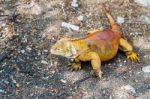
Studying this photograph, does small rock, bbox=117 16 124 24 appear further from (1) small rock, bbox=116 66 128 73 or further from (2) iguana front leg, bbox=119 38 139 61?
(1) small rock, bbox=116 66 128 73

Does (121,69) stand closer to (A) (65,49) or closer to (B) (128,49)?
(B) (128,49)

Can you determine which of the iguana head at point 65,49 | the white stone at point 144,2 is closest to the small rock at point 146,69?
the iguana head at point 65,49

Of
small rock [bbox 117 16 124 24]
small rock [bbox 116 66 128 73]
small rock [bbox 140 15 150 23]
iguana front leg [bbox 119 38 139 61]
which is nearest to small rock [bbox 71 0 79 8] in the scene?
small rock [bbox 117 16 124 24]

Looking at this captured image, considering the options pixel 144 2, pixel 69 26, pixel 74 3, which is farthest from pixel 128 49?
pixel 74 3

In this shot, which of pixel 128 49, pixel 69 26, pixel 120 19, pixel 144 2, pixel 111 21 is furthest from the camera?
pixel 144 2

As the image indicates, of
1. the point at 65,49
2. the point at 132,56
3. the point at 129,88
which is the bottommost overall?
the point at 129,88
